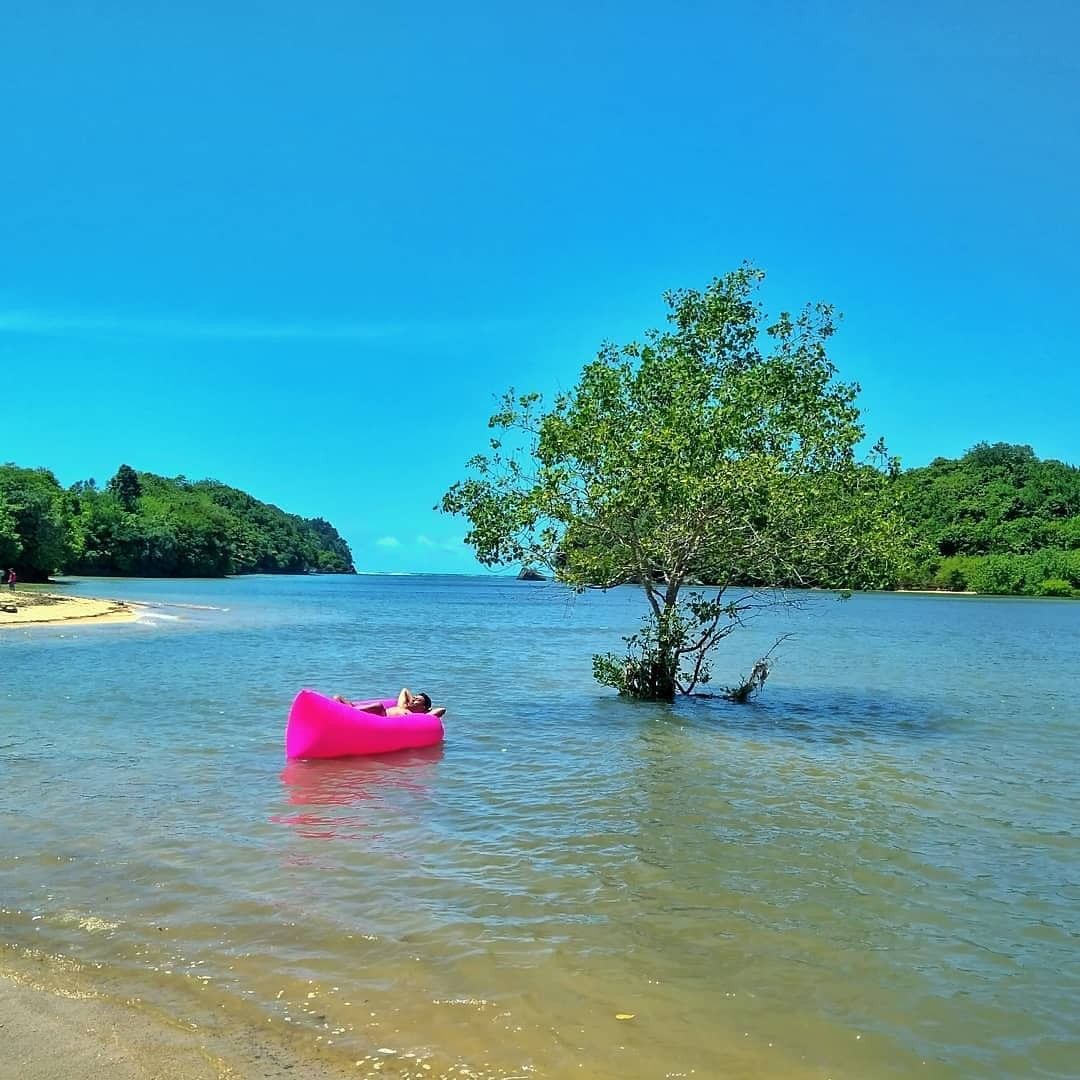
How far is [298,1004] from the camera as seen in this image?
577 centimetres

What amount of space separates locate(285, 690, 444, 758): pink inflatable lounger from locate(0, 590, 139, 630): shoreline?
26497mm

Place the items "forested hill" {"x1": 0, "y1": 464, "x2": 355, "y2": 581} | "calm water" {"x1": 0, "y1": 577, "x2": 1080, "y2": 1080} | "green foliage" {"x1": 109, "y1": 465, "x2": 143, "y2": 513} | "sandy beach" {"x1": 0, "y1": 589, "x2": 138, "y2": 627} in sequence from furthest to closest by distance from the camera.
→ "green foliage" {"x1": 109, "y1": 465, "x2": 143, "y2": 513} → "forested hill" {"x1": 0, "y1": 464, "x2": 355, "y2": 581} → "sandy beach" {"x1": 0, "y1": 589, "x2": 138, "y2": 627} → "calm water" {"x1": 0, "y1": 577, "x2": 1080, "y2": 1080}

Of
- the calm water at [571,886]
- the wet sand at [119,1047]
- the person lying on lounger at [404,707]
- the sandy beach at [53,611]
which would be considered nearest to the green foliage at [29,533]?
the sandy beach at [53,611]

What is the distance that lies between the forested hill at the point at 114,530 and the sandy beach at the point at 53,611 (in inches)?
939

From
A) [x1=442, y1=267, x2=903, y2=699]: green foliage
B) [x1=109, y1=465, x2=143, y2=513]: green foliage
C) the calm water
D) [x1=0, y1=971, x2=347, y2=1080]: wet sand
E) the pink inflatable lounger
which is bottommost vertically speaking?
the calm water

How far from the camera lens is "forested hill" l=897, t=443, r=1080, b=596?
10603cm

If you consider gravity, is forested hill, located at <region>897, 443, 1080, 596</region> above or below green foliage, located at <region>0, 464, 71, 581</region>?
above

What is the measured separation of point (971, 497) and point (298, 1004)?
12885 cm

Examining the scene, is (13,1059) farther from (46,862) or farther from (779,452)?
(779,452)

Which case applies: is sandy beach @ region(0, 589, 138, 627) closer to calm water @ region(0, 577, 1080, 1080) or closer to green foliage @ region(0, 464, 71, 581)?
calm water @ region(0, 577, 1080, 1080)

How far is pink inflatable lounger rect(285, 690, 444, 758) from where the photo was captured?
44.2ft

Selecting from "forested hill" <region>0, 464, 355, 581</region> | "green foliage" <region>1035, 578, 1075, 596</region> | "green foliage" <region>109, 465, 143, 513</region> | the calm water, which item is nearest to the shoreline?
the calm water

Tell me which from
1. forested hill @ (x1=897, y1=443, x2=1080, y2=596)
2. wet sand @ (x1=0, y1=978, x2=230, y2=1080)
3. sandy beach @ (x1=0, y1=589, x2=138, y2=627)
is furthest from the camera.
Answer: forested hill @ (x1=897, y1=443, x2=1080, y2=596)

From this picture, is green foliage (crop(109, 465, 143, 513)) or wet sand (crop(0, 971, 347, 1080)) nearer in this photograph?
wet sand (crop(0, 971, 347, 1080))
